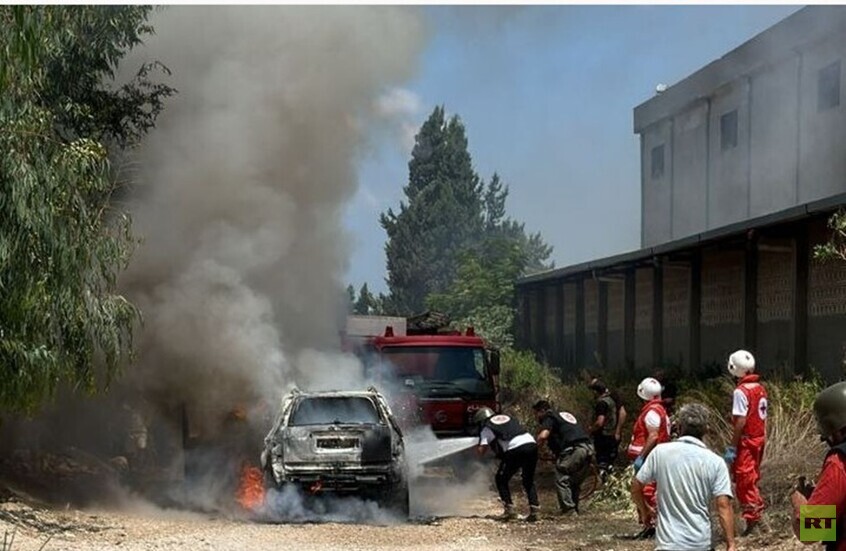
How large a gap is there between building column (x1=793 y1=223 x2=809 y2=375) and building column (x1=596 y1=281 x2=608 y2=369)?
35.2 feet

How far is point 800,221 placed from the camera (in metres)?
16.3

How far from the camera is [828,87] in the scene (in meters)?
24.8

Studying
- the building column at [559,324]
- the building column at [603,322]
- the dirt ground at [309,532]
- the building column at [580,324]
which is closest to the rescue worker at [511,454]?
the dirt ground at [309,532]

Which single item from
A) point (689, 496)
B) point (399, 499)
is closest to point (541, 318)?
point (399, 499)

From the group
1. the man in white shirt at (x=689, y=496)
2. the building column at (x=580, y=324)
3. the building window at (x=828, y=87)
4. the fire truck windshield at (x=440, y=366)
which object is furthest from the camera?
the building column at (x=580, y=324)

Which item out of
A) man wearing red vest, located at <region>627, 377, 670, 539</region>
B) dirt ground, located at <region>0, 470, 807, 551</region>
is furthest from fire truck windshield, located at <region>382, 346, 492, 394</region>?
man wearing red vest, located at <region>627, 377, 670, 539</region>

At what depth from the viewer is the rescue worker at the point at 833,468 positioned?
14.8 feet

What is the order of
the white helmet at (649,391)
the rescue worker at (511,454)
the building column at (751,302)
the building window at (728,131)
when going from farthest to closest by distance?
the building window at (728,131) → the building column at (751,302) → the rescue worker at (511,454) → the white helmet at (649,391)

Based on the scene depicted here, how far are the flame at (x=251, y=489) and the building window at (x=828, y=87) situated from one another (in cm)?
1570

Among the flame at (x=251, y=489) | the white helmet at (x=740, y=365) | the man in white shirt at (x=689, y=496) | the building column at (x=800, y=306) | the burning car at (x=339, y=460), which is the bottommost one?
the flame at (x=251, y=489)

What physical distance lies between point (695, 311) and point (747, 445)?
12.6 metres

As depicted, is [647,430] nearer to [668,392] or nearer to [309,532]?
[309,532]

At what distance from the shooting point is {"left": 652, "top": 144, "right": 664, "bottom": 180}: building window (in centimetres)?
3503

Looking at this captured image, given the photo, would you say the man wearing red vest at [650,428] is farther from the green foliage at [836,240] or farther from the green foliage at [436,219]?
the green foliage at [436,219]
